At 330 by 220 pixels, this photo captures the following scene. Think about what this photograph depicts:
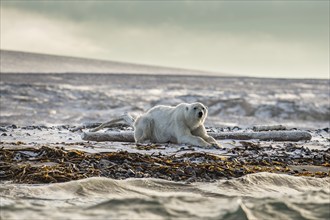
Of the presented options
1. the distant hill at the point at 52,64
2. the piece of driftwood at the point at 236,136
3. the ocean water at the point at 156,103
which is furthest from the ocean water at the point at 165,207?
the distant hill at the point at 52,64

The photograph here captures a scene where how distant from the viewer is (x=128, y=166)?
8.18 metres

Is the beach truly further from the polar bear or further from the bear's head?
the bear's head

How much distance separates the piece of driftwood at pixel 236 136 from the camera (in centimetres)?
1300

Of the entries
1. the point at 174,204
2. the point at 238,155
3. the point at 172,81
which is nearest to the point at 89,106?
the point at 172,81

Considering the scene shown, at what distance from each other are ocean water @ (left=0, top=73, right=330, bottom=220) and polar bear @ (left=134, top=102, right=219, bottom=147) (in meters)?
1.41

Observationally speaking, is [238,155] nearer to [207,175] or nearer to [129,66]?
[207,175]

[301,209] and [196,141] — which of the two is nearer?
[301,209]

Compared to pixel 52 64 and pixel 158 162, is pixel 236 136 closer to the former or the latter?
pixel 158 162

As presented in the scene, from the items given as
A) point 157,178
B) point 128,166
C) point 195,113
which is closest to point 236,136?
point 195,113

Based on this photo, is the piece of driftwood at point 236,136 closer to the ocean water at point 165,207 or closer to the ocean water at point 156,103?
the ocean water at point 156,103

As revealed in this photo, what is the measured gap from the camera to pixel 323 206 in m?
4.18

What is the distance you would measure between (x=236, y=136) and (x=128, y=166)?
590 centimetres

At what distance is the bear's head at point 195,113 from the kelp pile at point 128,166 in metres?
2.14

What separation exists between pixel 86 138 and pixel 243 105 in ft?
73.1
